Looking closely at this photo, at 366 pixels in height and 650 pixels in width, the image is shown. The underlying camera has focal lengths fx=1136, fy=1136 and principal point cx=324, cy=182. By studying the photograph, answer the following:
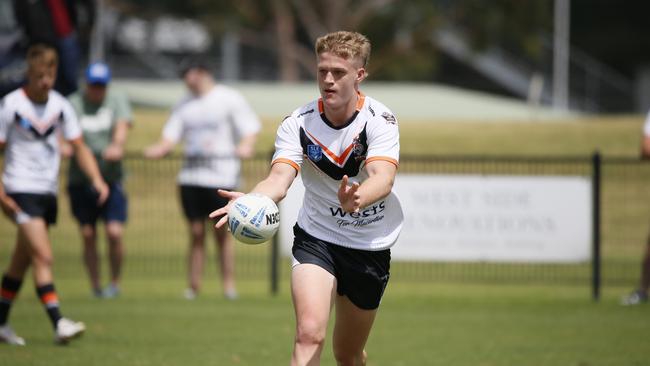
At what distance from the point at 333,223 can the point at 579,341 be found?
14.2ft

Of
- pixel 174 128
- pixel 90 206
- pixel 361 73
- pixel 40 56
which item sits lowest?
pixel 90 206

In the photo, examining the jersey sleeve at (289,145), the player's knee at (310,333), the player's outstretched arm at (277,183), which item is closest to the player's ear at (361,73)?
the jersey sleeve at (289,145)

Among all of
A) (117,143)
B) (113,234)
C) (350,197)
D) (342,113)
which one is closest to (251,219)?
(350,197)

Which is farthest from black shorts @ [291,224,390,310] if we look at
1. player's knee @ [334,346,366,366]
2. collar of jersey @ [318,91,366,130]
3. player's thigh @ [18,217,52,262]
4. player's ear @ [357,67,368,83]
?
player's thigh @ [18,217,52,262]

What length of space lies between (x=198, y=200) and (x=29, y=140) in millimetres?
4143

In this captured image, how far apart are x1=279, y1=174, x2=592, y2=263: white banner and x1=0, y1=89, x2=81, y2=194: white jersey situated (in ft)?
16.0

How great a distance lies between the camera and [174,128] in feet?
44.5

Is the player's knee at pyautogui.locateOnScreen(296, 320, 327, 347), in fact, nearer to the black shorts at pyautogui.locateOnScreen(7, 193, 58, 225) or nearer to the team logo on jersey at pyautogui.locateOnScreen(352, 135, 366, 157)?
the team logo on jersey at pyautogui.locateOnScreen(352, 135, 366, 157)

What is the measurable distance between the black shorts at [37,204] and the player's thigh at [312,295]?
3553 millimetres

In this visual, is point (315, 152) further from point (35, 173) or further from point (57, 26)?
point (57, 26)

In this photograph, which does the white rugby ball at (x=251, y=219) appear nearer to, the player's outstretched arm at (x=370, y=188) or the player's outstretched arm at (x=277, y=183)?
the player's outstretched arm at (x=277, y=183)

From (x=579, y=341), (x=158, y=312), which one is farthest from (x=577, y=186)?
(x=158, y=312)

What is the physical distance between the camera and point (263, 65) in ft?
154

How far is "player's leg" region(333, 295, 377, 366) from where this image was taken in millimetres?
6855
